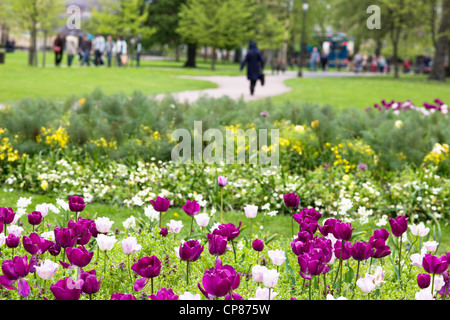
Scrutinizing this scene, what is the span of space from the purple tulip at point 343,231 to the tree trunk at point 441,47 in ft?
104

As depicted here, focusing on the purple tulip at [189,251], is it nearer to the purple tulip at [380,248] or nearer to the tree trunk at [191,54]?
the purple tulip at [380,248]

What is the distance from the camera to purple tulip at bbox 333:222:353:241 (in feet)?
9.03

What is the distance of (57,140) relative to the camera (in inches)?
299

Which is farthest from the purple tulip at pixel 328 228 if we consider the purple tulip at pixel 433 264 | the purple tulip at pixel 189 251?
the purple tulip at pixel 189 251

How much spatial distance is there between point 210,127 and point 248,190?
1698 mm

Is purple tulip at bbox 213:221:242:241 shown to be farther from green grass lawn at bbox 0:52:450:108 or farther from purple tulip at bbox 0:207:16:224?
green grass lawn at bbox 0:52:450:108

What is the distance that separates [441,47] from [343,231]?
33571 millimetres

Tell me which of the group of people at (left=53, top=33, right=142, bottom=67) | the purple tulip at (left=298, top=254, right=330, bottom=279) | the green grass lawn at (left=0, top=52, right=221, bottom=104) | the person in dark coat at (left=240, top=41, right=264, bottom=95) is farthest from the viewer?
the group of people at (left=53, top=33, right=142, bottom=67)

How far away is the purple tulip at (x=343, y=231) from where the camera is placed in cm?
275

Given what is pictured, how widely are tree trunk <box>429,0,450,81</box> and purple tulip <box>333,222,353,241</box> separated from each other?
3169 centimetres

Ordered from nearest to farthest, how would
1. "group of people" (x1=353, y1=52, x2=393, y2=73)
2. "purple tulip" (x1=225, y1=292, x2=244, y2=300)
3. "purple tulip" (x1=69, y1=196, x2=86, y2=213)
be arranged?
"purple tulip" (x1=225, y1=292, x2=244, y2=300), "purple tulip" (x1=69, y1=196, x2=86, y2=213), "group of people" (x1=353, y1=52, x2=393, y2=73)

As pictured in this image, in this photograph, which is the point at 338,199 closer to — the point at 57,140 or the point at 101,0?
the point at 57,140

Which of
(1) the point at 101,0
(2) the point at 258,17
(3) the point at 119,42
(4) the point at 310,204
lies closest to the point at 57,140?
(4) the point at 310,204

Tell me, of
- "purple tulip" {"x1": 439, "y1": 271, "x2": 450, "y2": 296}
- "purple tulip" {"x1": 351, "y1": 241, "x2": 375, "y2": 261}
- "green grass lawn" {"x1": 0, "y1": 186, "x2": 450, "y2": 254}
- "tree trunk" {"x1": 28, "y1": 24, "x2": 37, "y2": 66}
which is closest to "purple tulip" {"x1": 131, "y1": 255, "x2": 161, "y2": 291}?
"purple tulip" {"x1": 351, "y1": 241, "x2": 375, "y2": 261}
